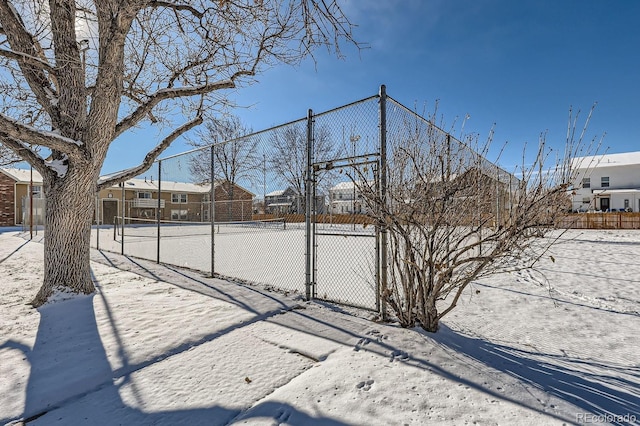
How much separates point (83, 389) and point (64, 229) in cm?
309

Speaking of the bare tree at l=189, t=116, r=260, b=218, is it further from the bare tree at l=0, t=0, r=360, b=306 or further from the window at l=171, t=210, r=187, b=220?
the window at l=171, t=210, r=187, b=220

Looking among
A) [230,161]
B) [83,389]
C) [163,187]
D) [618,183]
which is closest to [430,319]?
[83,389]

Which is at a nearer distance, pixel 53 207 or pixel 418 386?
pixel 418 386

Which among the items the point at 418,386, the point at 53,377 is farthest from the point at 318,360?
the point at 53,377

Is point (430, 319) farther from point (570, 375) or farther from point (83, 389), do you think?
point (83, 389)

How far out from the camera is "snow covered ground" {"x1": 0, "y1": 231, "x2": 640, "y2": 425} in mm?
1978

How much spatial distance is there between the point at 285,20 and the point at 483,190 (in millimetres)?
3820

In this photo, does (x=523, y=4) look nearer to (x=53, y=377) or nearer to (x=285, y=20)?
(x=285, y=20)

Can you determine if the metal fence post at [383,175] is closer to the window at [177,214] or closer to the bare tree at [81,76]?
the bare tree at [81,76]

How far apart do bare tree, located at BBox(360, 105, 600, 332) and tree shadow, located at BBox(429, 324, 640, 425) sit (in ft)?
1.41

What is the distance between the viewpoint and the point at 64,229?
174 inches

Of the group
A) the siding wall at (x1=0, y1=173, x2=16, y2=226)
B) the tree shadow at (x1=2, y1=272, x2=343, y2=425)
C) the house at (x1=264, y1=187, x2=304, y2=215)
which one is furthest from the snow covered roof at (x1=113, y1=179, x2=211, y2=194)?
the tree shadow at (x1=2, y1=272, x2=343, y2=425)

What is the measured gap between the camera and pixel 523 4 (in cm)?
626

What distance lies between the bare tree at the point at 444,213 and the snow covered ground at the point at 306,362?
0.55 meters
